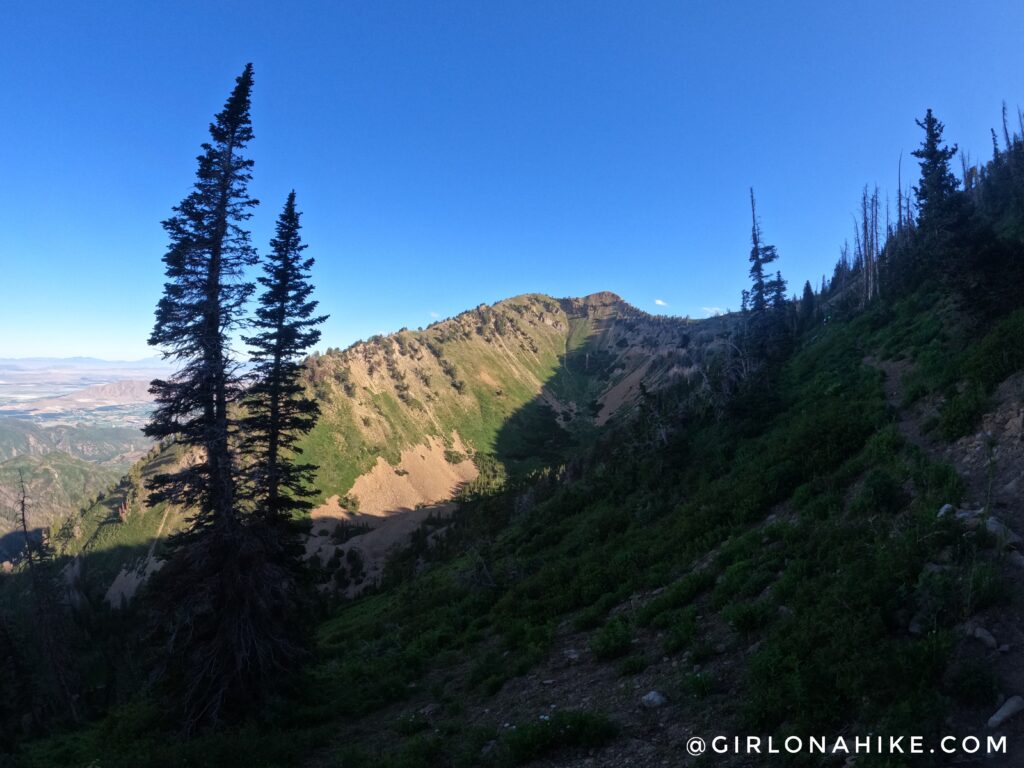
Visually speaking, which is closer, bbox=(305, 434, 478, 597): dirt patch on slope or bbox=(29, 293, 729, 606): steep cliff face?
bbox=(305, 434, 478, 597): dirt patch on slope

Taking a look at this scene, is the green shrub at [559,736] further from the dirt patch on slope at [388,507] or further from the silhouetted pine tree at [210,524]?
the dirt patch on slope at [388,507]

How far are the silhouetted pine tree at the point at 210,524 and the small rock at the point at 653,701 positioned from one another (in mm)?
11061

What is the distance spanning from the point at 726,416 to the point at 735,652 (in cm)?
1988

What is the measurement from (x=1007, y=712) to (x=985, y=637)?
1.27 m

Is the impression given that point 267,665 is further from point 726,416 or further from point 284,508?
point 726,416

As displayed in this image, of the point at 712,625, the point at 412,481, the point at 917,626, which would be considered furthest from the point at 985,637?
the point at 412,481

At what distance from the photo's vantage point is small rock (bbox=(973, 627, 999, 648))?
19.7ft

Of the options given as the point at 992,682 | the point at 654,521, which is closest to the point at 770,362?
the point at 654,521

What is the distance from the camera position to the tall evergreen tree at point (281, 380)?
18391 millimetres

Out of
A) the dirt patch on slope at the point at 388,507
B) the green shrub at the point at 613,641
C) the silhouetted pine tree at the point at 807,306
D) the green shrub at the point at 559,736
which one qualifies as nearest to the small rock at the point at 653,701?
the green shrub at the point at 559,736

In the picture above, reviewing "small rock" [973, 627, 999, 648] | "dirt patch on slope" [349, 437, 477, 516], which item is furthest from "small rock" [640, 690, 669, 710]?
"dirt patch on slope" [349, 437, 477, 516]

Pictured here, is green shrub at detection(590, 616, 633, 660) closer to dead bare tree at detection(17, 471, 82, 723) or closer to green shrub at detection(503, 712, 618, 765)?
green shrub at detection(503, 712, 618, 765)

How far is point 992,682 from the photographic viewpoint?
17.7 ft

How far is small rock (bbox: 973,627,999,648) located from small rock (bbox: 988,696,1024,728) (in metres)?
0.97
